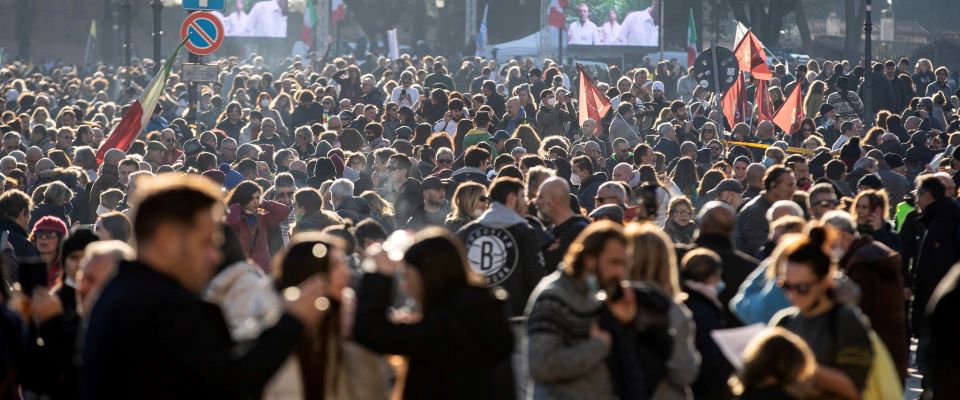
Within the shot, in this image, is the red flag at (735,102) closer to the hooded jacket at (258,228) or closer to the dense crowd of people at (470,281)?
the dense crowd of people at (470,281)

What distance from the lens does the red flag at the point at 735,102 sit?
2398 cm

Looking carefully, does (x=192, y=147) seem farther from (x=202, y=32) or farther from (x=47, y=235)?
(x=47, y=235)

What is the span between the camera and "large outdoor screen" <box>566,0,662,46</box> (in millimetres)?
53812

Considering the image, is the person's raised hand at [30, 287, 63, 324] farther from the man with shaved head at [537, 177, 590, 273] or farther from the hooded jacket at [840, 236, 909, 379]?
the hooded jacket at [840, 236, 909, 379]

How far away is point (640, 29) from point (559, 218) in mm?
44614

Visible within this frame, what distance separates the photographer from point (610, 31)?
177 feet

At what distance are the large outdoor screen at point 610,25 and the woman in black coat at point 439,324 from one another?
48.5 metres

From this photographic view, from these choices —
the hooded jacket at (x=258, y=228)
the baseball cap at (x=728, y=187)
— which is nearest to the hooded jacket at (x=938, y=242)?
the baseball cap at (x=728, y=187)

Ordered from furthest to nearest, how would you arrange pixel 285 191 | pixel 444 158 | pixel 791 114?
pixel 791 114 → pixel 444 158 → pixel 285 191

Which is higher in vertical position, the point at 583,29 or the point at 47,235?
the point at 583,29

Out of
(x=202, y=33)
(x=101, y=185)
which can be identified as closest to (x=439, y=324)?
(x=101, y=185)

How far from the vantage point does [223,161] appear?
19.4 metres

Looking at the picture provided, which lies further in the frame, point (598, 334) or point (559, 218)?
point (559, 218)

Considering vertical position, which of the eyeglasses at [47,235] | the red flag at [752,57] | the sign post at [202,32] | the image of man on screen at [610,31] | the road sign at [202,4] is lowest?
the eyeglasses at [47,235]
